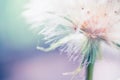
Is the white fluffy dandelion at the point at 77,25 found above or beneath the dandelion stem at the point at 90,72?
above

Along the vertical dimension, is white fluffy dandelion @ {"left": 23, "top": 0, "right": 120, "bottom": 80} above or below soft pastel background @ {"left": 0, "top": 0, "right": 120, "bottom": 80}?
above

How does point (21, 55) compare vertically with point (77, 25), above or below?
below

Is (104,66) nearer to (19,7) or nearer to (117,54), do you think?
(117,54)

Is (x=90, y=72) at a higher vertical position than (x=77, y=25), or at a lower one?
lower

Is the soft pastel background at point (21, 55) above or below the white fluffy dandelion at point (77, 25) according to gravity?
below
